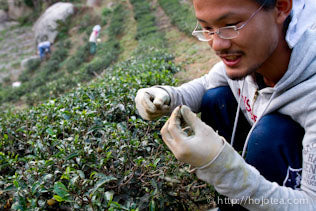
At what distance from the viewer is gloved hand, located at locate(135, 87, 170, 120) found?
1.77m

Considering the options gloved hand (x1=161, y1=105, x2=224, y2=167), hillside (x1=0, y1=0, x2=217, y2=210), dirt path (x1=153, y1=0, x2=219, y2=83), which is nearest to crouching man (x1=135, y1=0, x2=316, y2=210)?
gloved hand (x1=161, y1=105, x2=224, y2=167)

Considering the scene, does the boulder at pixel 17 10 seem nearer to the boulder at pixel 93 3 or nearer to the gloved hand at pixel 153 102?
the boulder at pixel 93 3

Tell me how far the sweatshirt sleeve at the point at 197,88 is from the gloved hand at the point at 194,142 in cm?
68

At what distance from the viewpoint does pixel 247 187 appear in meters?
1.22

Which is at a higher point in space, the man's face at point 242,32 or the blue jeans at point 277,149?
the man's face at point 242,32

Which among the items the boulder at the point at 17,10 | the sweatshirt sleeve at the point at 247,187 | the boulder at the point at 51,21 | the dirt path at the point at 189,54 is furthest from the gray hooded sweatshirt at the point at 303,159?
the boulder at the point at 17,10

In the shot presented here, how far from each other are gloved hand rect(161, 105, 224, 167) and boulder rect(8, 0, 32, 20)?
22508mm

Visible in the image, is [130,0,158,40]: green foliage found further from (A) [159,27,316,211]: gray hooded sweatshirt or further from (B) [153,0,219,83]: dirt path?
(A) [159,27,316,211]: gray hooded sweatshirt

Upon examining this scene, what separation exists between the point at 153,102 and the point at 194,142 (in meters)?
0.63

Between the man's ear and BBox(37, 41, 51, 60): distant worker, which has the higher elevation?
the man's ear

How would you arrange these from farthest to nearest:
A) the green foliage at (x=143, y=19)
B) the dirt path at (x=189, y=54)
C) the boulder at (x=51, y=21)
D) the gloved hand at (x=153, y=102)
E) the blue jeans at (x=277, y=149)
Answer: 1. the boulder at (x=51, y=21)
2. the green foliage at (x=143, y=19)
3. the dirt path at (x=189, y=54)
4. the gloved hand at (x=153, y=102)
5. the blue jeans at (x=277, y=149)

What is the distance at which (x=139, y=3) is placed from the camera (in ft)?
50.5

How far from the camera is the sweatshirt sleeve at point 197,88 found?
6.51 ft

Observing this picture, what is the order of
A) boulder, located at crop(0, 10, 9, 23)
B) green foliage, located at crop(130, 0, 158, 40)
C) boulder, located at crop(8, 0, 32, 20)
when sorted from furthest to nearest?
boulder, located at crop(8, 0, 32, 20), boulder, located at crop(0, 10, 9, 23), green foliage, located at crop(130, 0, 158, 40)
